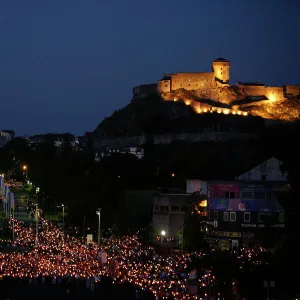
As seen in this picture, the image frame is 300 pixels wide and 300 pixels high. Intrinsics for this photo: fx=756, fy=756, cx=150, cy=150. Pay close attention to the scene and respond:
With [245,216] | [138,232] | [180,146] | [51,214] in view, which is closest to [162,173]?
[51,214]

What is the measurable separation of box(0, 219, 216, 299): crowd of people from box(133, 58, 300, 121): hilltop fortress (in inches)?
3790

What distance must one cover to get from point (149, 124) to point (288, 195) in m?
105

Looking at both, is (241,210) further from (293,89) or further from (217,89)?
(293,89)

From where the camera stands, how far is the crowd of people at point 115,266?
101ft

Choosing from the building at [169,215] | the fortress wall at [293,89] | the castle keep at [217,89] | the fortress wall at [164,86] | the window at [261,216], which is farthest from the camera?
the fortress wall at [293,89]

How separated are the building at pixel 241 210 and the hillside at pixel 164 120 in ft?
260

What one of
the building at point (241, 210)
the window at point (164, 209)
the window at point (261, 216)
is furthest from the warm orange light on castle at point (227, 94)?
the window at point (261, 216)

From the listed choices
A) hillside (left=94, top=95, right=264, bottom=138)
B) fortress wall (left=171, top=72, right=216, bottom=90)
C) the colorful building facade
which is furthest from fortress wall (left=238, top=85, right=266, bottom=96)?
the colorful building facade

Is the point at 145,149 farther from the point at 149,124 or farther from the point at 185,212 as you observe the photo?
the point at 185,212

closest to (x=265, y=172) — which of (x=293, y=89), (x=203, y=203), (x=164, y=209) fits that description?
(x=203, y=203)

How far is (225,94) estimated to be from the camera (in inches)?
5546

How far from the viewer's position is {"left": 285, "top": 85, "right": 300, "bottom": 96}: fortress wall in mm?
143375

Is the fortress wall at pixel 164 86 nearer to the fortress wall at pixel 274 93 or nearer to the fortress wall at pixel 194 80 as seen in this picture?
the fortress wall at pixel 194 80

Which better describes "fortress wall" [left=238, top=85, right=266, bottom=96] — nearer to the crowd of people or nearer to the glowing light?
the glowing light
